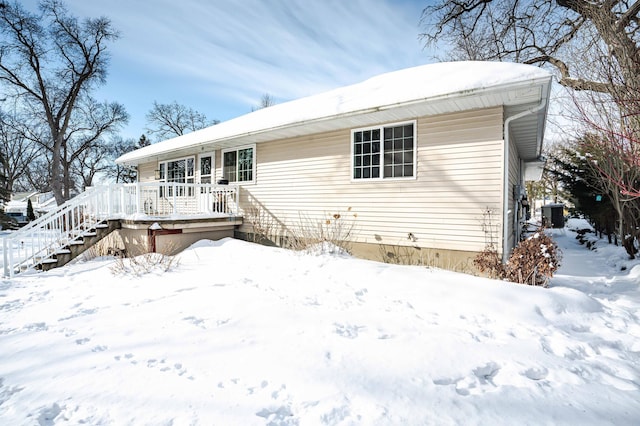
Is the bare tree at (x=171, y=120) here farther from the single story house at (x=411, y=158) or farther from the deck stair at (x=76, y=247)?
the deck stair at (x=76, y=247)

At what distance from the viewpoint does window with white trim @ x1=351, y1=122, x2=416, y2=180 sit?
687cm

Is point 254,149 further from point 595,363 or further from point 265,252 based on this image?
point 595,363

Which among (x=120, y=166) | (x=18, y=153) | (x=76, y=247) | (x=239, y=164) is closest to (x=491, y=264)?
(x=239, y=164)

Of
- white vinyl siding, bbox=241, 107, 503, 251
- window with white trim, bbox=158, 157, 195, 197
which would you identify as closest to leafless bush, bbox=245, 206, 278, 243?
white vinyl siding, bbox=241, 107, 503, 251

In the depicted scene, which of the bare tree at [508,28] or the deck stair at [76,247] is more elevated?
the bare tree at [508,28]

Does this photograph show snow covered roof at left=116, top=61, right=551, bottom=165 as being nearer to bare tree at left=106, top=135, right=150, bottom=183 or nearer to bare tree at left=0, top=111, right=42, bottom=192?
bare tree at left=106, top=135, right=150, bottom=183

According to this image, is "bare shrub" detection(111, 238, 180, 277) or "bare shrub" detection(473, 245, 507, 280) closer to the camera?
"bare shrub" detection(473, 245, 507, 280)

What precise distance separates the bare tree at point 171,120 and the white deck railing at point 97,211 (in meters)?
22.8

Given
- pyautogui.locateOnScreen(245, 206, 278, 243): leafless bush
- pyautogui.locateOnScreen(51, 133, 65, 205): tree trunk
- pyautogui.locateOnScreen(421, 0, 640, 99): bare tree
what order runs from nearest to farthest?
1. pyautogui.locateOnScreen(245, 206, 278, 243): leafless bush
2. pyautogui.locateOnScreen(421, 0, 640, 99): bare tree
3. pyautogui.locateOnScreen(51, 133, 65, 205): tree trunk

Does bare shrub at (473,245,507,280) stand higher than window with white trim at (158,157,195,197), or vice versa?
window with white trim at (158,157,195,197)

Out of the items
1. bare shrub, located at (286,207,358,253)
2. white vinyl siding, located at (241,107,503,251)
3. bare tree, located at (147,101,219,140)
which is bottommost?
bare shrub, located at (286,207,358,253)

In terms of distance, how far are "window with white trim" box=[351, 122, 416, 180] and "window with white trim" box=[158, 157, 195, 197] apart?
7.15m

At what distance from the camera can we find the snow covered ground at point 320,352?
6.95 feet

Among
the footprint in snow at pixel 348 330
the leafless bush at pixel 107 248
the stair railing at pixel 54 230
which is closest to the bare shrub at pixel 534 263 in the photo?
the footprint in snow at pixel 348 330
